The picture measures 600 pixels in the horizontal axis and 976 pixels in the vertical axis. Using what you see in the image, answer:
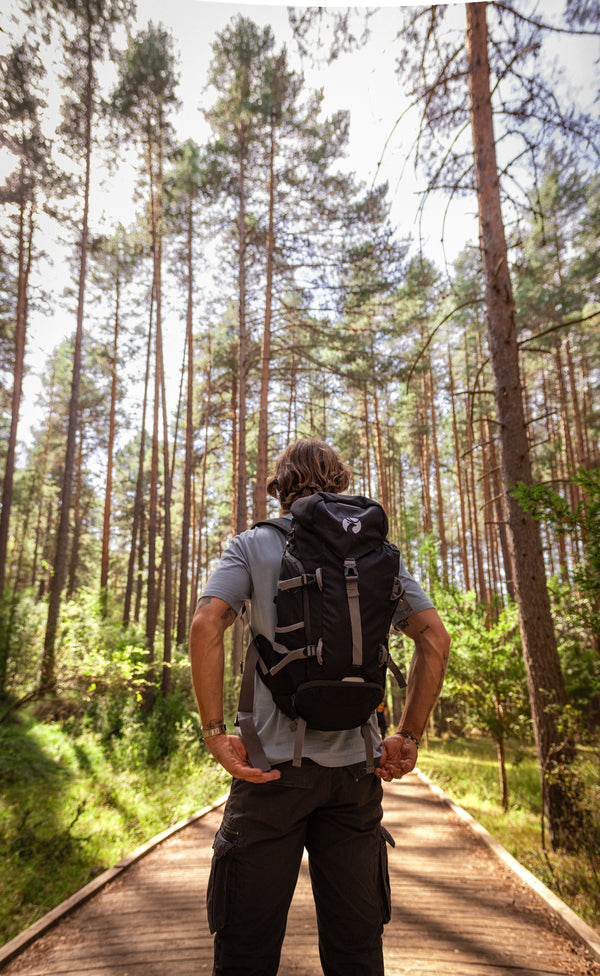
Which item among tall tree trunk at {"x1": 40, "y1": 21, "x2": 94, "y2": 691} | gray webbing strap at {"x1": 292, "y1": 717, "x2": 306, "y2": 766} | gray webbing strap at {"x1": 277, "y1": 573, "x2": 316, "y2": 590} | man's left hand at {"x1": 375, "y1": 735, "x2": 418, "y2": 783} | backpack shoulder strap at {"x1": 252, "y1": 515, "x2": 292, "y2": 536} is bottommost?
man's left hand at {"x1": 375, "y1": 735, "x2": 418, "y2": 783}

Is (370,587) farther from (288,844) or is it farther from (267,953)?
(267,953)

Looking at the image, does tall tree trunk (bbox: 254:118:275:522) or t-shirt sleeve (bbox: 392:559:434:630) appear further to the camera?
tall tree trunk (bbox: 254:118:275:522)

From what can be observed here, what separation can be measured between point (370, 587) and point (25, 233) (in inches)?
548

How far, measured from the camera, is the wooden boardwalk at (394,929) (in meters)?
2.65

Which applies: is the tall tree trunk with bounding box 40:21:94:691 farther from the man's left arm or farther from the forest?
the man's left arm

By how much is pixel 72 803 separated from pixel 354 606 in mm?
7607

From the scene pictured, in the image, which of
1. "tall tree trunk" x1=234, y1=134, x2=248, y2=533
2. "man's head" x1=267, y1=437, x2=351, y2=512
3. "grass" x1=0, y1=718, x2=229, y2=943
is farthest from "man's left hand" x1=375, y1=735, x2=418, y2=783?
"tall tree trunk" x1=234, y1=134, x2=248, y2=533

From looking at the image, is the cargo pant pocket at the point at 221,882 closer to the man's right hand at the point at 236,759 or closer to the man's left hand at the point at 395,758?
the man's right hand at the point at 236,759

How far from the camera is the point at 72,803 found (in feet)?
22.8

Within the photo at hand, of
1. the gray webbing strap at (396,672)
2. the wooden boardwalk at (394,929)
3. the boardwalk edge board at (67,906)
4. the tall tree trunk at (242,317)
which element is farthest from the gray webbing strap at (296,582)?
the tall tree trunk at (242,317)

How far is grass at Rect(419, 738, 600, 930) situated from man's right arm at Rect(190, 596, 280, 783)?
11.1 feet

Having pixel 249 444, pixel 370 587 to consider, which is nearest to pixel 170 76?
pixel 249 444

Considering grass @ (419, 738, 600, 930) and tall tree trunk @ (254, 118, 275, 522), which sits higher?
tall tree trunk @ (254, 118, 275, 522)

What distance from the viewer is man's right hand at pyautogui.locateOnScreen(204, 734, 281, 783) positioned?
1455 mm
